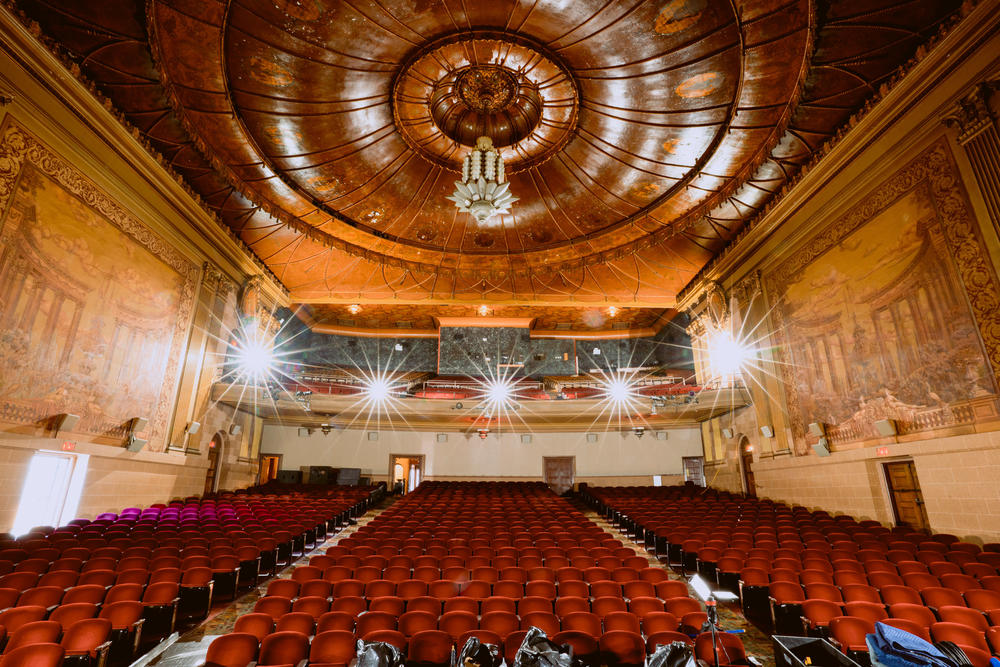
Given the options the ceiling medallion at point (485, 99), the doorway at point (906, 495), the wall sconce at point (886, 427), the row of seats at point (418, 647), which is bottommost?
the row of seats at point (418, 647)

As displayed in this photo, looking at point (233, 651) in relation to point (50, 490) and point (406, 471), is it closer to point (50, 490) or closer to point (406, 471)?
point (50, 490)

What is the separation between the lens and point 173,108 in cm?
865

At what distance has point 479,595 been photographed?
4926mm

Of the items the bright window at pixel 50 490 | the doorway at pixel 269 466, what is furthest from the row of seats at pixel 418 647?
the doorway at pixel 269 466

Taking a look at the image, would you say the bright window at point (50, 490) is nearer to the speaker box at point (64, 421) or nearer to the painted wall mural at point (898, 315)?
the speaker box at point (64, 421)

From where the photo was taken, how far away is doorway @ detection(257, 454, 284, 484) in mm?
15961

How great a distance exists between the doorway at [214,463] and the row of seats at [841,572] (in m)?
10.4

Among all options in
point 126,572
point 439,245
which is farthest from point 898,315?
point 126,572

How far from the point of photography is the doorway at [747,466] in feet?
40.9

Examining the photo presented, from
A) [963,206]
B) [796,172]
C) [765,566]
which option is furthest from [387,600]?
[796,172]

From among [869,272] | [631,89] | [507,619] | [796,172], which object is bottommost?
[507,619]

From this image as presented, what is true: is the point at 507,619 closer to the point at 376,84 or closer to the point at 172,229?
the point at 376,84

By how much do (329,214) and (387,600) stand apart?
33.0 ft

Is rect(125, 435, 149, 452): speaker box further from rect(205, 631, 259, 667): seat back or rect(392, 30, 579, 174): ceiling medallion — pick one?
rect(392, 30, 579, 174): ceiling medallion
